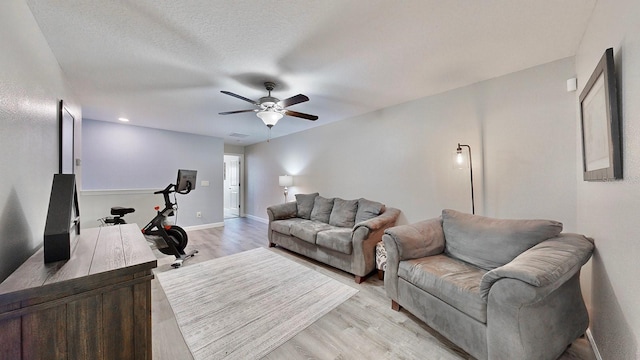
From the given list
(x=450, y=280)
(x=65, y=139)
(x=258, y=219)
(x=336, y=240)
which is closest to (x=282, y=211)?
(x=336, y=240)

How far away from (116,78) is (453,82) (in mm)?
3899

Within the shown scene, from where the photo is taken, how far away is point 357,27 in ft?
5.49

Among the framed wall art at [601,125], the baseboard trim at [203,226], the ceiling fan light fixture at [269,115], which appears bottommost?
the baseboard trim at [203,226]

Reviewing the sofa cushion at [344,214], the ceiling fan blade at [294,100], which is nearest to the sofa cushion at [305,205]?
the sofa cushion at [344,214]

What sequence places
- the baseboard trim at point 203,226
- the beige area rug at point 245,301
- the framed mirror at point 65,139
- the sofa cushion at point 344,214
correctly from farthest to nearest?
the baseboard trim at point 203,226
the sofa cushion at point 344,214
the framed mirror at point 65,139
the beige area rug at point 245,301

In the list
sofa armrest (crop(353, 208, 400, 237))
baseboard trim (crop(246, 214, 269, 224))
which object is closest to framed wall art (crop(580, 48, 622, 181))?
sofa armrest (crop(353, 208, 400, 237))

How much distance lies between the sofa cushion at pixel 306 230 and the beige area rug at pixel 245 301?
391 mm

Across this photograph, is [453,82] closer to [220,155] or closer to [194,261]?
[194,261]

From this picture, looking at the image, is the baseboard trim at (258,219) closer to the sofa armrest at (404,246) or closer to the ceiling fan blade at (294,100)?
the ceiling fan blade at (294,100)

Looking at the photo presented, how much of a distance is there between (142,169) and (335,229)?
14.5 ft

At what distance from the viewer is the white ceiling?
150 cm

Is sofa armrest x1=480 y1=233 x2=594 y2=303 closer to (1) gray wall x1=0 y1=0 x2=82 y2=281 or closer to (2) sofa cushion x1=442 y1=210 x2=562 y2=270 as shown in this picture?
(2) sofa cushion x1=442 y1=210 x2=562 y2=270

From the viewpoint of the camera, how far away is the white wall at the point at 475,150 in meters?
2.14

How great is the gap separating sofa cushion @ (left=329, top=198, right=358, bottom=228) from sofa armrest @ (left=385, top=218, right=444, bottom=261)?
139 cm
